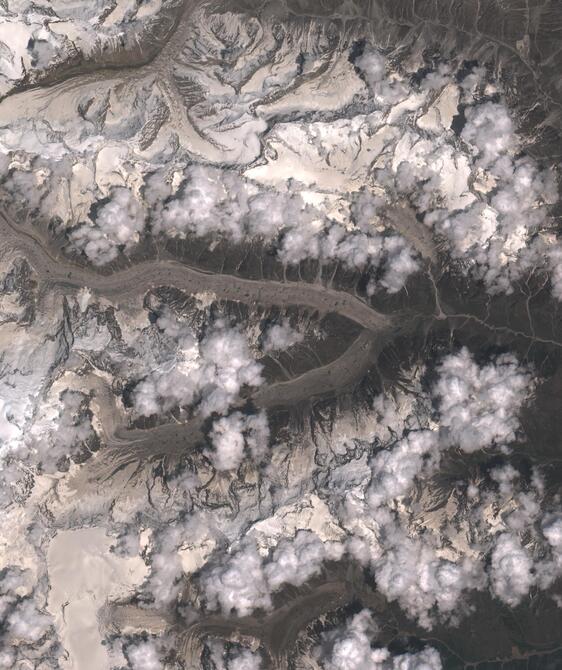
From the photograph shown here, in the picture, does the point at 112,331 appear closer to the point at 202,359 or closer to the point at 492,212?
the point at 202,359

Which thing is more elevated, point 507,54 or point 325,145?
point 507,54

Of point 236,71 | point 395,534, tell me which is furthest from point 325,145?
point 395,534

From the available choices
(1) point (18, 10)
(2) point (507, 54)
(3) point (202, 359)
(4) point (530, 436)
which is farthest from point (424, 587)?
(1) point (18, 10)

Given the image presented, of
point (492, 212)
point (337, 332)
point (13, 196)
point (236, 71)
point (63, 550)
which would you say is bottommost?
point (63, 550)

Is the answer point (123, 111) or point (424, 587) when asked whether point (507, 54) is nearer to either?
point (123, 111)

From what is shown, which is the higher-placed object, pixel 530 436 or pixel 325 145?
pixel 325 145

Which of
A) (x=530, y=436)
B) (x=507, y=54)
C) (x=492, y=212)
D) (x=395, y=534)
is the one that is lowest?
(x=395, y=534)

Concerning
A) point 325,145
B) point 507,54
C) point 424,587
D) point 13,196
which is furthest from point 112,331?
point 507,54

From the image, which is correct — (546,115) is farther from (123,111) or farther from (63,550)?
(63,550)
